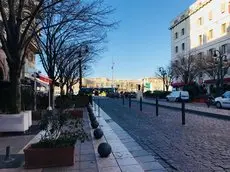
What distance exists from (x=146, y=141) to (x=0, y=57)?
20057 mm

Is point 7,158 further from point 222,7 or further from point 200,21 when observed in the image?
point 200,21

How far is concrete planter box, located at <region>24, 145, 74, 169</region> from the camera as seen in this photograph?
25.5 ft

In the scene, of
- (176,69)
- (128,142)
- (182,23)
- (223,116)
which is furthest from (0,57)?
(182,23)

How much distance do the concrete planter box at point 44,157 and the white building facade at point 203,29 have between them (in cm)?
5597

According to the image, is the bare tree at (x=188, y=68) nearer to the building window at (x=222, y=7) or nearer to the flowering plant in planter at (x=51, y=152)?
the building window at (x=222, y=7)

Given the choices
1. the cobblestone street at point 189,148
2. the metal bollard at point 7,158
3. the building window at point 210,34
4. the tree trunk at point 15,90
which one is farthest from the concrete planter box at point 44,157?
the building window at point 210,34

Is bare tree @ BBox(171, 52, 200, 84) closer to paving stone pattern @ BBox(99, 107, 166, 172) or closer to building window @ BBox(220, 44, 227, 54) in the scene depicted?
building window @ BBox(220, 44, 227, 54)

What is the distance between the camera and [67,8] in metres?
17.2

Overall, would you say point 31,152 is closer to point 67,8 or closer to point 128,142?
point 128,142

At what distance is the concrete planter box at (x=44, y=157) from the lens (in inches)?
306

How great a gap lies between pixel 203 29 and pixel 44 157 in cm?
6969

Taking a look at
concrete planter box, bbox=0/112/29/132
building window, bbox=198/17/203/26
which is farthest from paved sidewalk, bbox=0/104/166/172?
building window, bbox=198/17/203/26

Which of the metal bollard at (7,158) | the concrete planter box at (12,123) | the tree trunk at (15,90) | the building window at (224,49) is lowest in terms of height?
the metal bollard at (7,158)

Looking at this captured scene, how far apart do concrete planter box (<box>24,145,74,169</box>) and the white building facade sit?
5597cm
